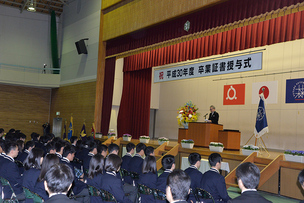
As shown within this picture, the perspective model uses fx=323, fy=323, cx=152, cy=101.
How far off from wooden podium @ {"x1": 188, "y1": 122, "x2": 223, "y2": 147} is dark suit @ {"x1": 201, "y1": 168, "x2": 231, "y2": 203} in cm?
561

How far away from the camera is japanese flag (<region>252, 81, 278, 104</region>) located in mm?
12445

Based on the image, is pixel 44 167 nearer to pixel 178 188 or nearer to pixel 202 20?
pixel 178 188

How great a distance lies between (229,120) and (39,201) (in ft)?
38.7

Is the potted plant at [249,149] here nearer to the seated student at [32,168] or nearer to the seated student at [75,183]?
the seated student at [75,183]

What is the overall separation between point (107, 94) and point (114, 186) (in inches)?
436

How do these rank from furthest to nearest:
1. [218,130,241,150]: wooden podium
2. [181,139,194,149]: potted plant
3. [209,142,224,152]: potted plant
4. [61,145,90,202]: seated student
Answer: [181,139,194,149]: potted plant < [218,130,241,150]: wooden podium < [209,142,224,152]: potted plant < [61,145,90,202]: seated student

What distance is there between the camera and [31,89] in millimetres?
18891

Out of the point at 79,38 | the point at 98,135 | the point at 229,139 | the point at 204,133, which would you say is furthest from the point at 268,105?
the point at 79,38

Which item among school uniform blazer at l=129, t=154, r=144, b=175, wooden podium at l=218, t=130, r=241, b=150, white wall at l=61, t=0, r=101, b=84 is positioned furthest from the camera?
white wall at l=61, t=0, r=101, b=84

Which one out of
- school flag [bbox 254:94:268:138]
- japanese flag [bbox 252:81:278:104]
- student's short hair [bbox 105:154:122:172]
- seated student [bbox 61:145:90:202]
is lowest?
seated student [bbox 61:145:90:202]

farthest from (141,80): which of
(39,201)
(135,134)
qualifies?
Result: (39,201)

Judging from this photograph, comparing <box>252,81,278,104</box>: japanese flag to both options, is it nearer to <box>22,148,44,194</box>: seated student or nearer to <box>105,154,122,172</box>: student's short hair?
<box>105,154,122,172</box>: student's short hair

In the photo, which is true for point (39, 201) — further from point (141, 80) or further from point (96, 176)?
point (141, 80)

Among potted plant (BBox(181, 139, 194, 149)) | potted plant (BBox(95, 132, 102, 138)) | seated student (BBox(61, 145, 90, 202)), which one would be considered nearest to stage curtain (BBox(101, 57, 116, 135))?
potted plant (BBox(95, 132, 102, 138))
